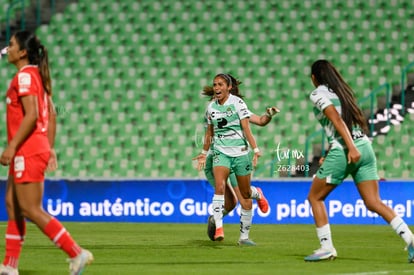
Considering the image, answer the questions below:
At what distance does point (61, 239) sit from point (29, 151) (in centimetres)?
78

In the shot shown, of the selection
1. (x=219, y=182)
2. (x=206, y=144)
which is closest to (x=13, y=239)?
(x=219, y=182)

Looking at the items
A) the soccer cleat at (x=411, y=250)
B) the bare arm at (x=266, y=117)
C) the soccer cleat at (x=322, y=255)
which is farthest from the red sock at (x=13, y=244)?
the bare arm at (x=266, y=117)

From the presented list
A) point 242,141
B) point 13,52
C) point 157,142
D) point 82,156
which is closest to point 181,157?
point 157,142

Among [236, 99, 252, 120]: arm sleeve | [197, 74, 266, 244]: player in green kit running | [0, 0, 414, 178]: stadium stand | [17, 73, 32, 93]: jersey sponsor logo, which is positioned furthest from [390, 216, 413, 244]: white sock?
[0, 0, 414, 178]: stadium stand

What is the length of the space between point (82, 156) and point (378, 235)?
9767 millimetres

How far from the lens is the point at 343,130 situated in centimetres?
1049

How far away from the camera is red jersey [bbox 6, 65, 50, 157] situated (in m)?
8.66

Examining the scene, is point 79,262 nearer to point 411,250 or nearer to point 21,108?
point 21,108

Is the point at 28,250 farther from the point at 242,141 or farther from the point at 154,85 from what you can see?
the point at 154,85

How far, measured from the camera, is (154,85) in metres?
25.7

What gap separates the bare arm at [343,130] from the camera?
10398 millimetres

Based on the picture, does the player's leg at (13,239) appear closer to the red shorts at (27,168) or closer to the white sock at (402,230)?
the red shorts at (27,168)

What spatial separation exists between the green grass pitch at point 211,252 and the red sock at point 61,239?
1.33 meters

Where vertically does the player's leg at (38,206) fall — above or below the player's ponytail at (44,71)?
below
